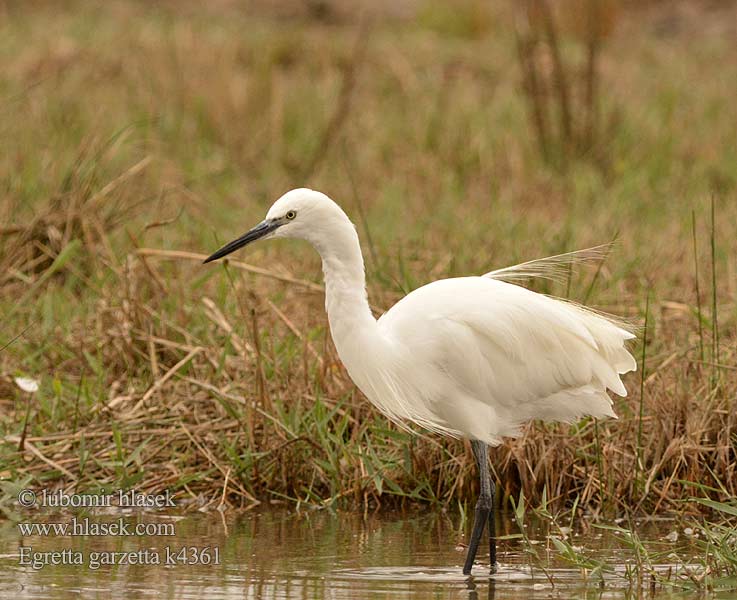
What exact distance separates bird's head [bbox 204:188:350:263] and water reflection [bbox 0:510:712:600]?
1.08 metres

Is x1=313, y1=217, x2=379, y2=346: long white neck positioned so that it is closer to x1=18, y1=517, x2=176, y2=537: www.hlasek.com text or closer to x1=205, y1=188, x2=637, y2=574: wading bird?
x1=205, y1=188, x2=637, y2=574: wading bird

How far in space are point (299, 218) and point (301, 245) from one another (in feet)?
12.4

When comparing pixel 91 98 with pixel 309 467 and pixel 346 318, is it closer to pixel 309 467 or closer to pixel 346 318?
pixel 309 467

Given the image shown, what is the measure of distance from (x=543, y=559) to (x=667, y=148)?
21.0ft

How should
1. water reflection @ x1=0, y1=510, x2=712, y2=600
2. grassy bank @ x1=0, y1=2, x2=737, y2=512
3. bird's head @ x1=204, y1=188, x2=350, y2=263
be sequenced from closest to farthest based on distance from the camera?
1. water reflection @ x1=0, y1=510, x2=712, y2=600
2. bird's head @ x1=204, y1=188, x2=350, y2=263
3. grassy bank @ x1=0, y1=2, x2=737, y2=512

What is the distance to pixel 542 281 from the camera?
6504 mm

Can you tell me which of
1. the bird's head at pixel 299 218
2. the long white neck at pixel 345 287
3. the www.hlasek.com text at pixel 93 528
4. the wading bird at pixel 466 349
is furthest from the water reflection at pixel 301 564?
the bird's head at pixel 299 218

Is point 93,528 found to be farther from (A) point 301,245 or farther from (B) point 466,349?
(A) point 301,245

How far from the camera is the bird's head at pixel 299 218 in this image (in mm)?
4324

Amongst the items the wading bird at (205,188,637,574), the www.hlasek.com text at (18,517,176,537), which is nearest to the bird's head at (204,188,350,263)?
the wading bird at (205,188,637,574)

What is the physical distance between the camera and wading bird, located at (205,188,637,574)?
14.4 ft

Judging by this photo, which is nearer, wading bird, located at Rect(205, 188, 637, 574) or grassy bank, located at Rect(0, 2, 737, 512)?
wading bird, located at Rect(205, 188, 637, 574)

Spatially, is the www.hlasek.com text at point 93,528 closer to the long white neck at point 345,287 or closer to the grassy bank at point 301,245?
the grassy bank at point 301,245

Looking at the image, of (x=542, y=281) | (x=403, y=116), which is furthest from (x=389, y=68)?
(x=542, y=281)
